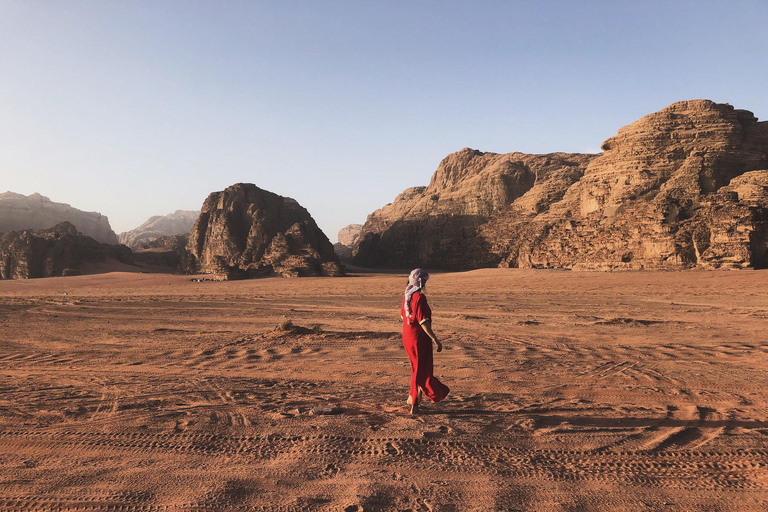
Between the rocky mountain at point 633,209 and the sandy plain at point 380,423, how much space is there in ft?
77.3

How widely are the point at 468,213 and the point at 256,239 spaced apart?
30952 millimetres

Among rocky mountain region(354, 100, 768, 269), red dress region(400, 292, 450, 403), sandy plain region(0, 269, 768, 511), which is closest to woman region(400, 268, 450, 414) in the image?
red dress region(400, 292, 450, 403)

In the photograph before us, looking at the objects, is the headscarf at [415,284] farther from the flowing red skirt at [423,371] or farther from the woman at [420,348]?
the flowing red skirt at [423,371]

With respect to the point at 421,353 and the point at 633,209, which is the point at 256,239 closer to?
the point at 633,209

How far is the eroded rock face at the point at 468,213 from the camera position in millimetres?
53062

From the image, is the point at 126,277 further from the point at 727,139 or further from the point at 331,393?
the point at 727,139

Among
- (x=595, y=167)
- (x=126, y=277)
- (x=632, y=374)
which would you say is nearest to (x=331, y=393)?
(x=632, y=374)

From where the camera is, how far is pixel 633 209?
115 ft

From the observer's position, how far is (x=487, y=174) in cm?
6606

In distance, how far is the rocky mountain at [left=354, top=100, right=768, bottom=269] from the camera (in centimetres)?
2928

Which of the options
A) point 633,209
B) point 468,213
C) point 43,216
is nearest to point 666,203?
point 633,209

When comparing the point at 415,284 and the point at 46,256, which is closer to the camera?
the point at 415,284

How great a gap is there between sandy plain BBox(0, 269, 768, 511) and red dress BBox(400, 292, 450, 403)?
11.9 inches

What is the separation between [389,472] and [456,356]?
4448 millimetres
